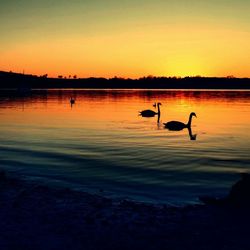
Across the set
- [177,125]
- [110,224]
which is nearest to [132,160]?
[110,224]

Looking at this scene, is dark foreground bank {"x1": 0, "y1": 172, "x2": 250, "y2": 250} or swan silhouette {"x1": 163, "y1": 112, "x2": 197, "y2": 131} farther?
swan silhouette {"x1": 163, "y1": 112, "x2": 197, "y2": 131}

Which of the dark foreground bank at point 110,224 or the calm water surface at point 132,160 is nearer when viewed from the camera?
the dark foreground bank at point 110,224

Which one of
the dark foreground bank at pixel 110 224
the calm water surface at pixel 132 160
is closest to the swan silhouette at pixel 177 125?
the calm water surface at pixel 132 160

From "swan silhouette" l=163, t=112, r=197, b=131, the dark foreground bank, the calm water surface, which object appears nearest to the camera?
the dark foreground bank

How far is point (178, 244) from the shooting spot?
9.30m

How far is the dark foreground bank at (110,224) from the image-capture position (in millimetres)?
9281

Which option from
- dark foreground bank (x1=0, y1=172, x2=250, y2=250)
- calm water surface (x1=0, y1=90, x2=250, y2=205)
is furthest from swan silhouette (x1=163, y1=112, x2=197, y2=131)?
dark foreground bank (x1=0, y1=172, x2=250, y2=250)

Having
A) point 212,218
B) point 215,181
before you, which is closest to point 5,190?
point 212,218

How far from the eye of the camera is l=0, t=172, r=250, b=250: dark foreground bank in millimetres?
9281

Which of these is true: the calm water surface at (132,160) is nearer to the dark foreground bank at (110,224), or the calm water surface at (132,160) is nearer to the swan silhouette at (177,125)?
Result: the dark foreground bank at (110,224)

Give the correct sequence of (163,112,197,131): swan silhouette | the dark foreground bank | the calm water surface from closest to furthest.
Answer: the dark foreground bank, the calm water surface, (163,112,197,131): swan silhouette

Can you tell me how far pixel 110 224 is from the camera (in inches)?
412

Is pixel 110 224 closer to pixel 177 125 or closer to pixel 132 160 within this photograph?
pixel 132 160

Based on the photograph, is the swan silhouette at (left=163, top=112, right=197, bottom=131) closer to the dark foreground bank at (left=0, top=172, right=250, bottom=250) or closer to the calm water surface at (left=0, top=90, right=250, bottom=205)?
the calm water surface at (left=0, top=90, right=250, bottom=205)
